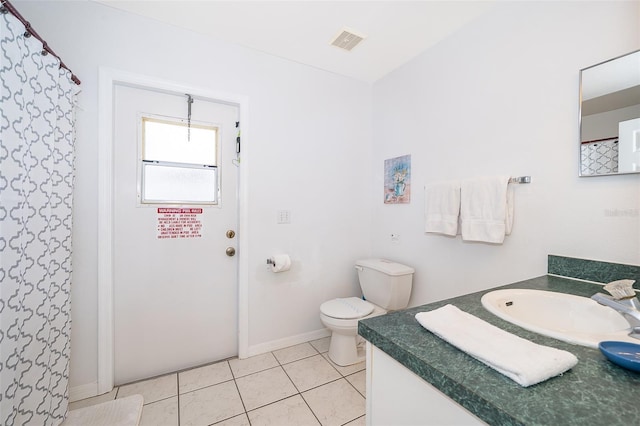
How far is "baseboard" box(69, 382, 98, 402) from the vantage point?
1566mm

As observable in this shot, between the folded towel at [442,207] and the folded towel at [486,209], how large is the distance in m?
0.05

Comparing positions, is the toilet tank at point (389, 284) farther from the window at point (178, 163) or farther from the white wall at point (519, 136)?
the window at point (178, 163)

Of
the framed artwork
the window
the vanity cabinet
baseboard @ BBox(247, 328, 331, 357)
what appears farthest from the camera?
the framed artwork

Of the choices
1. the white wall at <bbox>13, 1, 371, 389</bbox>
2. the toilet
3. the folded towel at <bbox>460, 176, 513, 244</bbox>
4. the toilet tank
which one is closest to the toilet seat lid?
the toilet

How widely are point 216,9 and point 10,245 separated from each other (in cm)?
163

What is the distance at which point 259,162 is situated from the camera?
6.80ft

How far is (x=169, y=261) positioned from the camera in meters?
1.86

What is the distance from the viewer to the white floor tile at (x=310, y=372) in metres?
1.74

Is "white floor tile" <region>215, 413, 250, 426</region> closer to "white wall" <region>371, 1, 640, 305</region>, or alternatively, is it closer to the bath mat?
the bath mat

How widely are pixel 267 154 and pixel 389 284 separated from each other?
4.53 feet

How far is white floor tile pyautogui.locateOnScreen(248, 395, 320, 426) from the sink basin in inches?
45.1

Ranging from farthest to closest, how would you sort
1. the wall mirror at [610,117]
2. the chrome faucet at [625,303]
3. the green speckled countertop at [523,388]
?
the wall mirror at [610,117], the chrome faucet at [625,303], the green speckled countertop at [523,388]

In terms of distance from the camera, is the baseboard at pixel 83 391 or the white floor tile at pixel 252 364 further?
the white floor tile at pixel 252 364

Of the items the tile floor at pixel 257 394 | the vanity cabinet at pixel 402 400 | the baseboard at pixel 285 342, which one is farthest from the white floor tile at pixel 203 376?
the vanity cabinet at pixel 402 400
